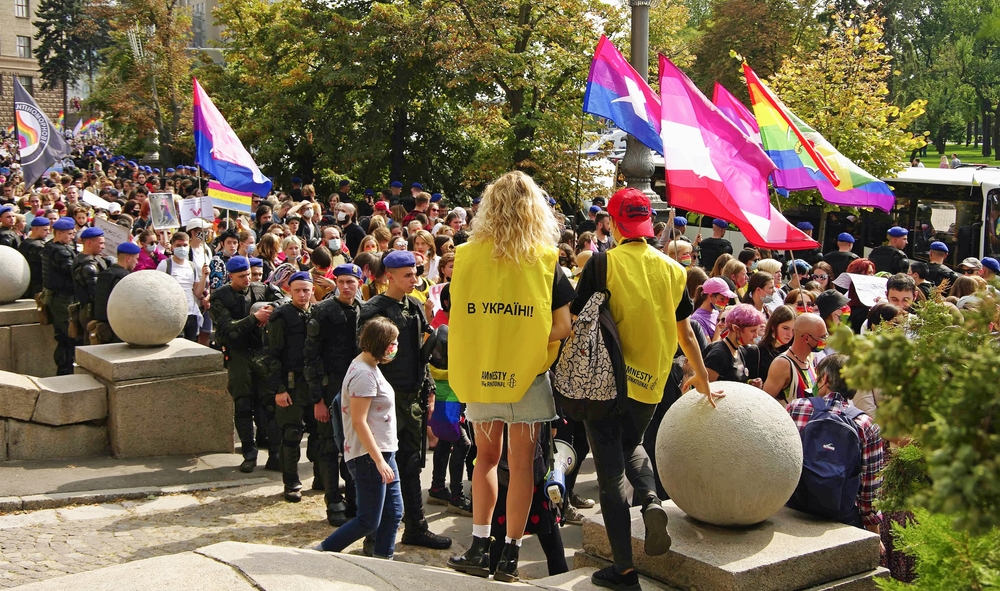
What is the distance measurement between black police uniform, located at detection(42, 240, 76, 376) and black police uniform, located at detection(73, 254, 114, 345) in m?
0.54

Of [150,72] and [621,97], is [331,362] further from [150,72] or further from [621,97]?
[150,72]

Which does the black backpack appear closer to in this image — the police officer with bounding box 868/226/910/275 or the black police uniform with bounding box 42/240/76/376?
the black police uniform with bounding box 42/240/76/376

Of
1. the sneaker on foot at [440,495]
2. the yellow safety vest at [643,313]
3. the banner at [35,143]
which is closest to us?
the yellow safety vest at [643,313]

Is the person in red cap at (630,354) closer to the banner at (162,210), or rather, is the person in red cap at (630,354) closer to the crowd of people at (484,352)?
the crowd of people at (484,352)

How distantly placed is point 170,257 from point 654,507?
24.8 feet

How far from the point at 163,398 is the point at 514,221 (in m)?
4.79

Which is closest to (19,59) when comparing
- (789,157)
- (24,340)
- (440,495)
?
(24,340)

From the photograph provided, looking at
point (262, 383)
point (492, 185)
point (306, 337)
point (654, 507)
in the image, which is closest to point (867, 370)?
point (654, 507)

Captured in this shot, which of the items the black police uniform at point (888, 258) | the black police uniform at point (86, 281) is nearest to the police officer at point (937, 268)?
the black police uniform at point (888, 258)

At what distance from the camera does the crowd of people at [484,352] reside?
4.85 metres

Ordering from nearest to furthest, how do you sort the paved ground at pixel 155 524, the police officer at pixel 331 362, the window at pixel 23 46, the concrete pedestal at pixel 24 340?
the paved ground at pixel 155 524 < the police officer at pixel 331 362 < the concrete pedestal at pixel 24 340 < the window at pixel 23 46

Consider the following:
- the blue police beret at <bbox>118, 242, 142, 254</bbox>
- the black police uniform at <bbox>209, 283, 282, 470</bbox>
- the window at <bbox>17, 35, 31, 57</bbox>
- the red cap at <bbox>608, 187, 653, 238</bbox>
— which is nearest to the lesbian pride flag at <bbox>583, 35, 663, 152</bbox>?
the black police uniform at <bbox>209, 283, 282, 470</bbox>

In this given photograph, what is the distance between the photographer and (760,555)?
4.75 metres

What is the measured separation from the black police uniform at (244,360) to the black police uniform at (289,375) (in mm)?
647
